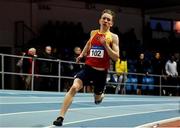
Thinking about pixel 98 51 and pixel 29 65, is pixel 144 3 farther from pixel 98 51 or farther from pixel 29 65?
pixel 98 51

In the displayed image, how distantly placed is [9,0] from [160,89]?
8.80m

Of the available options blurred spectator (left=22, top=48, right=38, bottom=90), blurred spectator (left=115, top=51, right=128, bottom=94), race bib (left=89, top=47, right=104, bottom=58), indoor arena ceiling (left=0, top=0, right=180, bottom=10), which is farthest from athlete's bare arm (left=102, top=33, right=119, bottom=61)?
indoor arena ceiling (left=0, top=0, right=180, bottom=10)

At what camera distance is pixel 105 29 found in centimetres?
801

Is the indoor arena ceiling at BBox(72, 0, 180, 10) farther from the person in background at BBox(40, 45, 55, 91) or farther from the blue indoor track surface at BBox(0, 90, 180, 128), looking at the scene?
the blue indoor track surface at BBox(0, 90, 180, 128)

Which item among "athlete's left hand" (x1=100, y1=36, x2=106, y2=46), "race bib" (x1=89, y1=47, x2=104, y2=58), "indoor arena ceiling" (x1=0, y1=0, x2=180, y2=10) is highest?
"indoor arena ceiling" (x1=0, y1=0, x2=180, y2=10)

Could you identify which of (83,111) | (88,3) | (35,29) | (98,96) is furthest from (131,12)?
(98,96)

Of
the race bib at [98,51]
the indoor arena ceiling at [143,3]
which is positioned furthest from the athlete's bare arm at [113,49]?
the indoor arena ceiling at [143,3]

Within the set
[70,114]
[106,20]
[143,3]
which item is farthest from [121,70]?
[143,3]

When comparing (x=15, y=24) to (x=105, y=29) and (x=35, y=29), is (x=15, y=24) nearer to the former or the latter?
(x=35, y=29)

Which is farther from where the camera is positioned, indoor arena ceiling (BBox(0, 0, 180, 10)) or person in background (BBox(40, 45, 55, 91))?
indoor arena ceiling (BBox(0, 0, 180, 10))

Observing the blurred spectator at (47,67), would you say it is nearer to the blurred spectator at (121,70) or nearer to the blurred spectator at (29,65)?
the blurred spectator at (29,65)

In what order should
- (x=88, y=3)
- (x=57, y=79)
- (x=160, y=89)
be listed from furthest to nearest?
(x=88, y=3)
(x=160, y=89)
(x=57, y=79)

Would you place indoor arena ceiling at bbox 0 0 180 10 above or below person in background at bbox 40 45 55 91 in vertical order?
above

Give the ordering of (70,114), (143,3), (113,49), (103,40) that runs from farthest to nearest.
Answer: (143,3) < (70,114) < (113,49) < (103,40)
